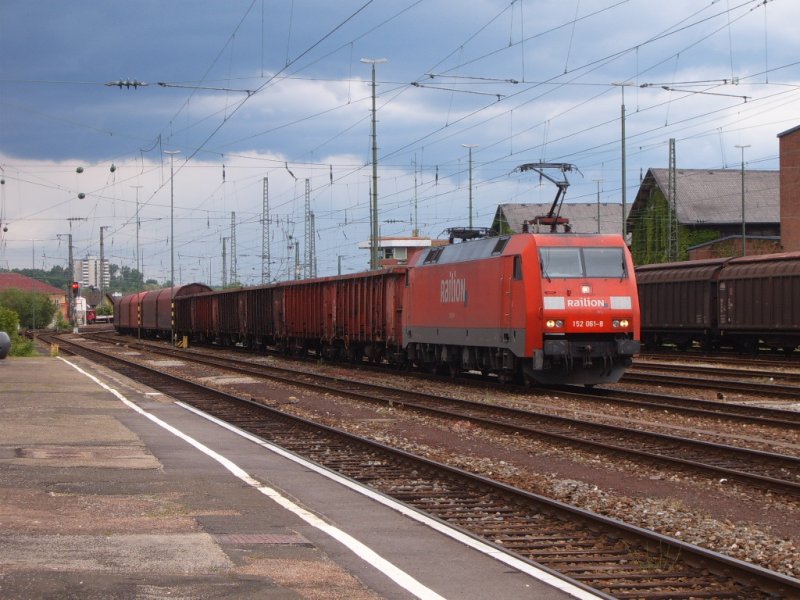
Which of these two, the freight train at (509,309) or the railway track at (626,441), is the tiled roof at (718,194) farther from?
the railway track at (626,441)

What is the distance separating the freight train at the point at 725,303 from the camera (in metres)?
30.8

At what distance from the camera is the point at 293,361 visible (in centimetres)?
3909

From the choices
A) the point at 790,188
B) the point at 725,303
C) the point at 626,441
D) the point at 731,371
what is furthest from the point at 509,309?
the point at 790,188

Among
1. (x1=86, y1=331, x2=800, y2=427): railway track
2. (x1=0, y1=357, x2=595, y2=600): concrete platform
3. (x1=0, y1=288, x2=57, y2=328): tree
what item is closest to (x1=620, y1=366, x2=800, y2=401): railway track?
(x1=86, y1=331, x2=800, y2=427): railway track

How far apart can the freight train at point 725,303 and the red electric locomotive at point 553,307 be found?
36.1ft

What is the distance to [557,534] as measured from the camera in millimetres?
8461

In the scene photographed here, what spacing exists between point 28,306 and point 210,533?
397 feet

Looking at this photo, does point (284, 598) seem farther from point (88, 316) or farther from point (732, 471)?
point (88, 316)

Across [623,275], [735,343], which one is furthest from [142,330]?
[623,275]

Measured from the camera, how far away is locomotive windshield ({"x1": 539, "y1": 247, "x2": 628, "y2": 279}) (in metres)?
20.9

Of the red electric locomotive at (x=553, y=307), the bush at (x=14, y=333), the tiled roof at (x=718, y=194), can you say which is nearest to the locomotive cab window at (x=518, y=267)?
the red electric locomotive at (x=553, y=307)

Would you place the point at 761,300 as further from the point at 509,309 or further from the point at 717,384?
the point at 509,309

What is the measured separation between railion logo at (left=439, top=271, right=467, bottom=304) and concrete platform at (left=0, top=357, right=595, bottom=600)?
11.0 m

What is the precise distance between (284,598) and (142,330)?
70057 mm
